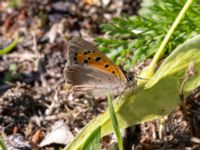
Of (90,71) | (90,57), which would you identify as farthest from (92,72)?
(90,57)

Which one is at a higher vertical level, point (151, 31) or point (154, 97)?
point (151, 31)

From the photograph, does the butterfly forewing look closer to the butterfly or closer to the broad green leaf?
the butterfly

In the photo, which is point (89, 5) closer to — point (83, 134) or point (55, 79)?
point (55, 79)

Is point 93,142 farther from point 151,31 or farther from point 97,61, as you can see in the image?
point 151,31

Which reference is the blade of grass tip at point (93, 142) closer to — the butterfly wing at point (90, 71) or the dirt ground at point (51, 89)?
the butterfly wing at point (90, 71)

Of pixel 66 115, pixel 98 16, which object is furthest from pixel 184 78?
pixel 98 16

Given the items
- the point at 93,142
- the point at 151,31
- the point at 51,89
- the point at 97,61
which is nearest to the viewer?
the point at 93,142
